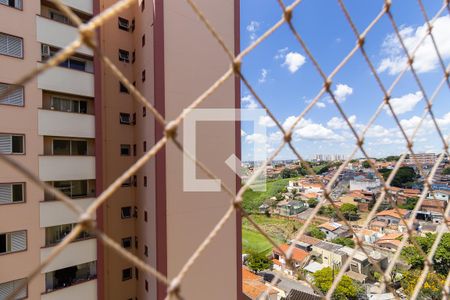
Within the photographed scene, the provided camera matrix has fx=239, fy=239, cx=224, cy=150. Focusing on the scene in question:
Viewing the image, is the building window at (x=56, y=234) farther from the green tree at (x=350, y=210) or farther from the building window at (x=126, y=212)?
the green tree at (x=350, y=210)

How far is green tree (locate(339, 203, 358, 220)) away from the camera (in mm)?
18562

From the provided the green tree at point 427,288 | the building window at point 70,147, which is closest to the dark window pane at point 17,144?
the building window at point 70,147

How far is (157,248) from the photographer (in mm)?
3742

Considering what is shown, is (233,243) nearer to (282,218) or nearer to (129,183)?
(129,183)

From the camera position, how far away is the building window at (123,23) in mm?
4846

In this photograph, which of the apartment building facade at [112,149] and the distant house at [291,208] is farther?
the distant house at [291,208]

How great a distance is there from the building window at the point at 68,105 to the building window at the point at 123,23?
6.35 ft

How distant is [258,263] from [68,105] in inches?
494

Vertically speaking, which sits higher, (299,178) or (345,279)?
(299,178)

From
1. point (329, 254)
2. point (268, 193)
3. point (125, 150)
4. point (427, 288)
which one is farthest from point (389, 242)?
point (125, 150)

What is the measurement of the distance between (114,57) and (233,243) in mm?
4317

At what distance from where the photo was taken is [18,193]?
10.8 feet

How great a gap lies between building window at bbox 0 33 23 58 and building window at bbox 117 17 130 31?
201 cm

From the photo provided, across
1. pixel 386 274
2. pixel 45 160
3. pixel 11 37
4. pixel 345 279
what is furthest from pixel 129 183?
pixel 345 279
